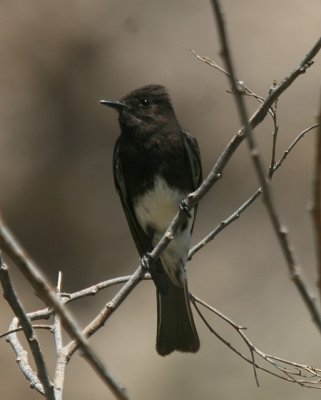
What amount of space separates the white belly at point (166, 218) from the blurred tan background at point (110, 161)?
313 centimetres

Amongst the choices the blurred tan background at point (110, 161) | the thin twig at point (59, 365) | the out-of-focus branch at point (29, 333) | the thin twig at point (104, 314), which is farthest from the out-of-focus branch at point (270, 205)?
the blurred tan background at point (110, 161)

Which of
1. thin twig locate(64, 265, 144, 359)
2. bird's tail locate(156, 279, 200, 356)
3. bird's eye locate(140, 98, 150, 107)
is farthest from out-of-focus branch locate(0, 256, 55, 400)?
bird's eye locate(140, 98, 150, 107)

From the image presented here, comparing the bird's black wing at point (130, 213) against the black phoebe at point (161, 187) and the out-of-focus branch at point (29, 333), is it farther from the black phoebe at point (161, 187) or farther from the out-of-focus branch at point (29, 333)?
the out-of-focus branch at point (29, 333)

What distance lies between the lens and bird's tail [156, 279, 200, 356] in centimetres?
431

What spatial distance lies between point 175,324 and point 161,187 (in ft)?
2.28

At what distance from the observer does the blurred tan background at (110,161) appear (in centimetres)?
791

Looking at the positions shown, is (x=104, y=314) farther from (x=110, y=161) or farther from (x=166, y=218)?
(x=110, y=161)

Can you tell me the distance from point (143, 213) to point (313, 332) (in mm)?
3420

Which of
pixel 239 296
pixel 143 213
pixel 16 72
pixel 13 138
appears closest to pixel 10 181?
pixel 13 138

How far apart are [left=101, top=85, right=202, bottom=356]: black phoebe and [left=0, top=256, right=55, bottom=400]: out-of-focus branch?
215cm

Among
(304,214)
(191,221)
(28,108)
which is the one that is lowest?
(191,221)

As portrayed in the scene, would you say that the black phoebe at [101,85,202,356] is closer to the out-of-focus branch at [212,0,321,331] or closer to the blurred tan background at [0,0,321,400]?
the out-of-focus branch at [212,0,321,331]

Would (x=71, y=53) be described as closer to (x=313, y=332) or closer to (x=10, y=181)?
(x=10, y=181)

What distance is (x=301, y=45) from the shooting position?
352 inches
